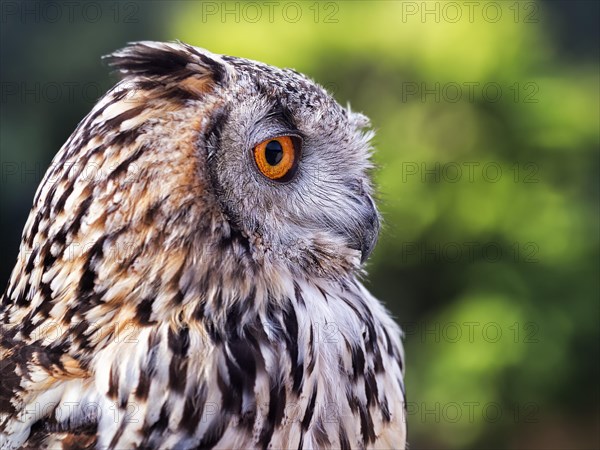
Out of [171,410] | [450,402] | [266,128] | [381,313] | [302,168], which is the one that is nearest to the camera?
[171,410]

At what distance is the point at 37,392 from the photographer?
5.71 ft

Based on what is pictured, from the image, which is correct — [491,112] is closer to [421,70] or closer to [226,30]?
[421,70]

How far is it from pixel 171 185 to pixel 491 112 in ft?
14.4

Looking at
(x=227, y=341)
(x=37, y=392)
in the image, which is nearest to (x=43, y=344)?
(x=37, y=392)

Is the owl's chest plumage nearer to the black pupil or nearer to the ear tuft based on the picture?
the black pupil

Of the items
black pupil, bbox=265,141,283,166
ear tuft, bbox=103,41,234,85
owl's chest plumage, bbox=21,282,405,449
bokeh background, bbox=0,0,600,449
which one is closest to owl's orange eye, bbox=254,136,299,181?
black pupil, bbox=265,141,283,166

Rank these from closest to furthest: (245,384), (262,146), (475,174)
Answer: (245,384)
(262,146)
(475,174)

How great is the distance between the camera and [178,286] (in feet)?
5.79

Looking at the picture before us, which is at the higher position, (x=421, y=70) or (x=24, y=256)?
(x=421, y=70)

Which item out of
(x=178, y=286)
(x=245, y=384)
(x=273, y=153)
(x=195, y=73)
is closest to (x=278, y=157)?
(x=273, y=153)

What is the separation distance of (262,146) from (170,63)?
1.09 feet

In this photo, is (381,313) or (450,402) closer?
(381,313)

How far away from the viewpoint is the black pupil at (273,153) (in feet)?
6.25

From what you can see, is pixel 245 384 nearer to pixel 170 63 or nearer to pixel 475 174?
pixel 170 63
